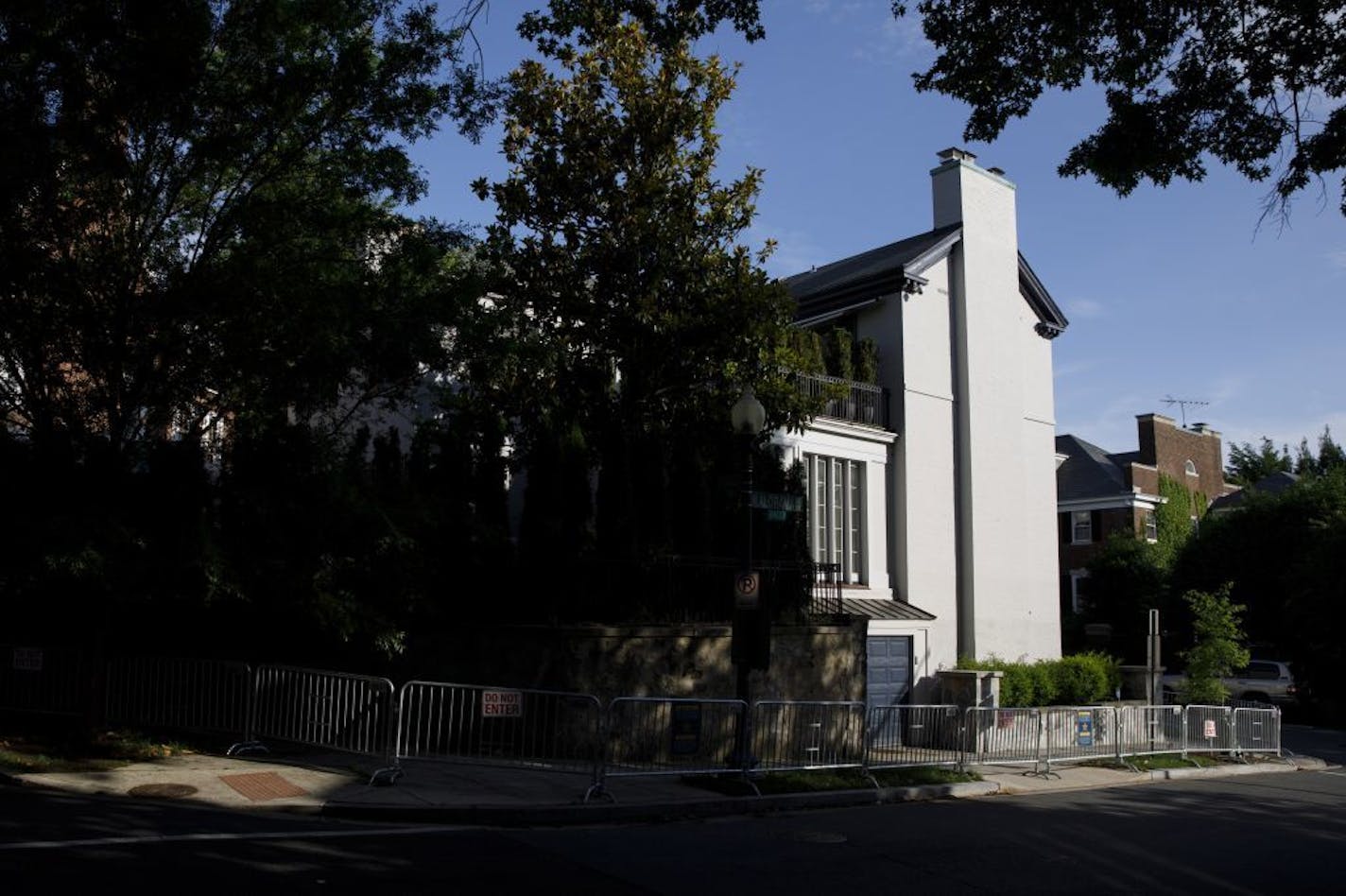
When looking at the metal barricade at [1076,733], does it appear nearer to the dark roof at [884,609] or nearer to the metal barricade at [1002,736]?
the metal barricade at [1002,736]

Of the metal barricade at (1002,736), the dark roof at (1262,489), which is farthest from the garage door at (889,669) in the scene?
the dark roof at (1262,489)

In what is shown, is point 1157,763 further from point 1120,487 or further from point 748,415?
point 1120,487

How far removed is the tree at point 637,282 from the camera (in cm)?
1692

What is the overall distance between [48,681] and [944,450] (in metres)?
17.2

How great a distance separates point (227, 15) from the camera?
13.1 metres

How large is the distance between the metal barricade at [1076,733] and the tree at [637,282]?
20.2 ft

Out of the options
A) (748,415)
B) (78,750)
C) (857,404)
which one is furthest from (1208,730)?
(78,750)

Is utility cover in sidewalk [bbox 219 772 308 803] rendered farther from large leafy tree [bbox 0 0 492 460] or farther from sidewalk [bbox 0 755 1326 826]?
large leafy tree [bbox 0 0 492 460]

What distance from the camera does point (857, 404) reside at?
22531 millimetres

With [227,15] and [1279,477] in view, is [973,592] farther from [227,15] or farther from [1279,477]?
[1279,477]

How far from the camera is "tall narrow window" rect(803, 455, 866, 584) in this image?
21750 millimetres

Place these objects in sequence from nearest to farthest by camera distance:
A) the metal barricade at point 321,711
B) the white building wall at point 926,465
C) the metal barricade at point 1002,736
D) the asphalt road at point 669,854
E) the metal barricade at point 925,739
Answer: the asphalt road at point 669,854 < the metal barricade at point 321,711 < the metal barricade at point 925,739 < the metal barricade at point 1002,736 < the white building wall at point 926,465

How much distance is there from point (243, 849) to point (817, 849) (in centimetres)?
475

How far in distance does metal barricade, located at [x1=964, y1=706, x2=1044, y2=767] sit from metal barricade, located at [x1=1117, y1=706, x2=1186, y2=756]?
232 centimetres
